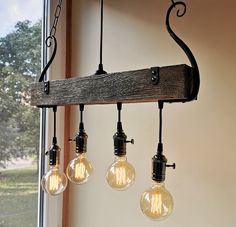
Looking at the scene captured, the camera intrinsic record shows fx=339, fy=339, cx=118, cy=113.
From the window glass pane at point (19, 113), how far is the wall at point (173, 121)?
24cm

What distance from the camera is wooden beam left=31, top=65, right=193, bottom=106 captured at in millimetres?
717

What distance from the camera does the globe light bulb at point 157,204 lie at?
85 centimetres

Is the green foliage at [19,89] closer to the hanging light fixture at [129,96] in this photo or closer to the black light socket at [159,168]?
the hanging light fixture at [129,96]

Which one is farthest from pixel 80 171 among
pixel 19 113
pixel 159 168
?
pixel 19 113

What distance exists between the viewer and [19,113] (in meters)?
1.57

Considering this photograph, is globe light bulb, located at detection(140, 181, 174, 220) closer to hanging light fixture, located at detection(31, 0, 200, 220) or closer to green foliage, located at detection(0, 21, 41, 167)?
hanging light fixture, located at detection(31, 0, 200, 220)

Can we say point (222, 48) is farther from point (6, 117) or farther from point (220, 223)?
point (6, 117)

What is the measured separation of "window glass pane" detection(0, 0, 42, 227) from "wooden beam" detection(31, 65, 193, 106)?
1.64 feet

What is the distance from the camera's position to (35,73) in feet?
5.41

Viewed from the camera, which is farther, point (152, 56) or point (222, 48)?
point (152, 56)

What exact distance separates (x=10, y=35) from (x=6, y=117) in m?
0.37

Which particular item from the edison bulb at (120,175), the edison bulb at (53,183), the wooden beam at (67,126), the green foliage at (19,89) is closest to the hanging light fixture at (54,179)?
the edison bulb at (53,183)

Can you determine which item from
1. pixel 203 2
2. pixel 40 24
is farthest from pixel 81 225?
pixel 203 2

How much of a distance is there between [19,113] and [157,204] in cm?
94
